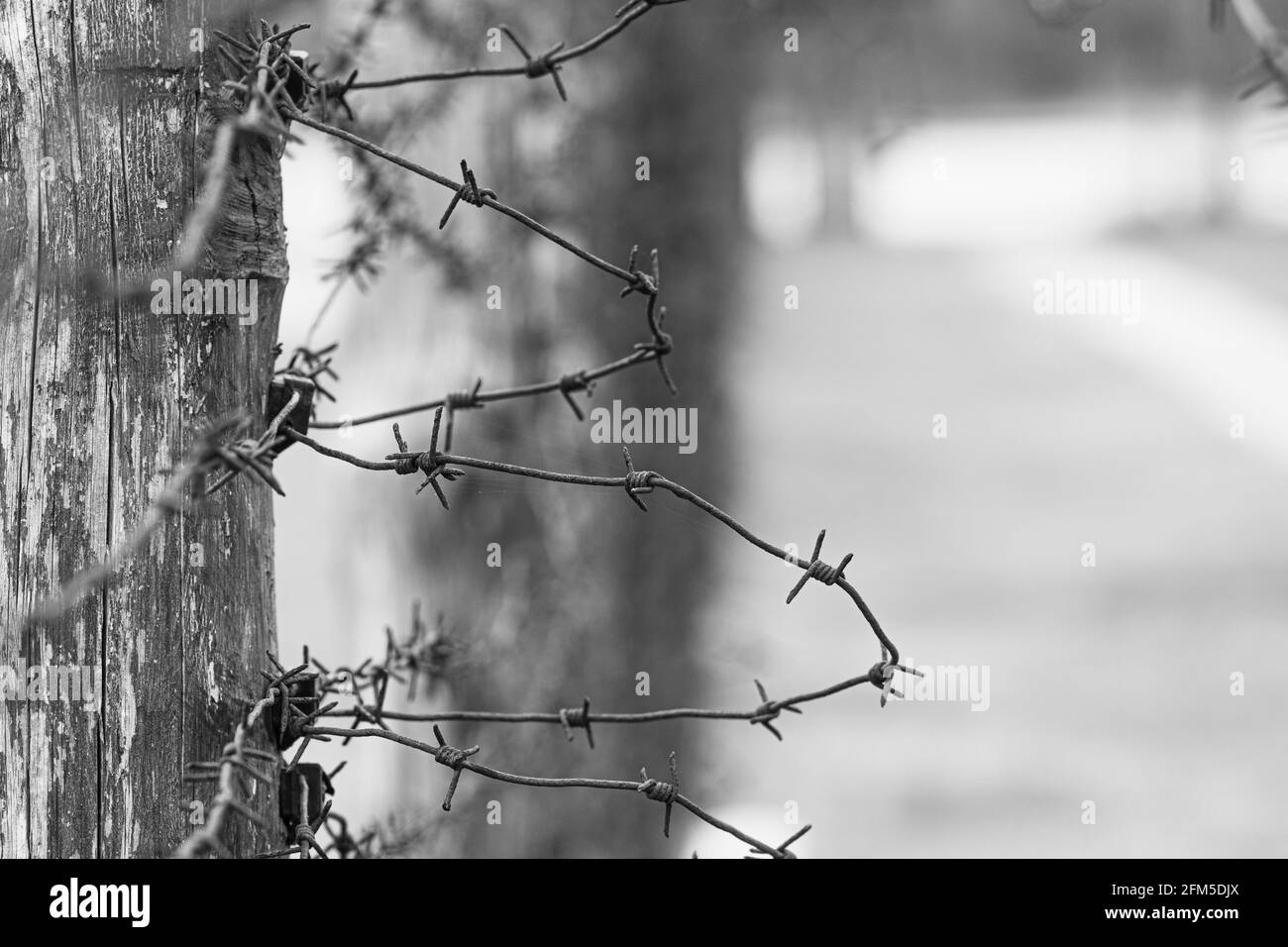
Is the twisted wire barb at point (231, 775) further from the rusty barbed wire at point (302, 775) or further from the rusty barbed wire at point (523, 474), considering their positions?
the rusty barbed wire at point (523, 474)

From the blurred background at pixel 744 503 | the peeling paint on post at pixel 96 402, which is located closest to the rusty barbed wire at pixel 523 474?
the peeling paint on post at pixel 96 402

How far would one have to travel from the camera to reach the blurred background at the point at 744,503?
3164 mm

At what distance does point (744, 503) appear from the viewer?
14.6 feet

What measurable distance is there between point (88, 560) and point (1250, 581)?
869 centimetres

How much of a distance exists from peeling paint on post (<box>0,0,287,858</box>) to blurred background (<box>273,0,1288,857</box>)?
47 cm

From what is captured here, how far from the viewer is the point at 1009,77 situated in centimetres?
1122

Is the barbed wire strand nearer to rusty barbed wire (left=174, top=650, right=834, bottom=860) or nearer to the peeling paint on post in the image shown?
rusty barbed wire (left=174, top=650, right=834, bottom=860)

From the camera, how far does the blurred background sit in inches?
125

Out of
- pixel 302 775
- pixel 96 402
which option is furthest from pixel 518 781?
pixel 96 402

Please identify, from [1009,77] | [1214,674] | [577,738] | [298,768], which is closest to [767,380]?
[1009,77]

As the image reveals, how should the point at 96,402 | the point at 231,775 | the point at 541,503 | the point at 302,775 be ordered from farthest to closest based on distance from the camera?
the point at 541,503 < the point at 302,775 < the point at 96,402 < the point at 231,775

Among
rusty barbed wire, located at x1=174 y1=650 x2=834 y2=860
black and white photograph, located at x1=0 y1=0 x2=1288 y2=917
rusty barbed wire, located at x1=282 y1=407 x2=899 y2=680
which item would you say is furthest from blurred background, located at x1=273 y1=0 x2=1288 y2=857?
rusty barbed wire, located at x1=174 y1=650 x2=834 y2=860

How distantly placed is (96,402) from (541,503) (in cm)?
260

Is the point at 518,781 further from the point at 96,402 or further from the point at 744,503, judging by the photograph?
the point at 744,503
